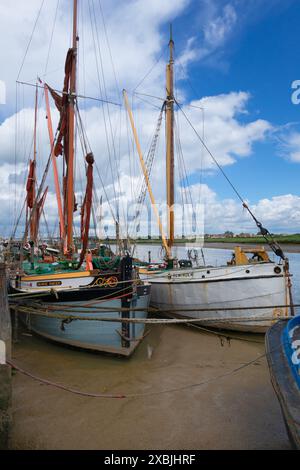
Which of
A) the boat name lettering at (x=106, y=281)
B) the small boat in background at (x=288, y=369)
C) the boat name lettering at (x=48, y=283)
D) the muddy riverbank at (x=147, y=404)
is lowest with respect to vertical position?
→ the muddy riverbank at (x=147, y=404)

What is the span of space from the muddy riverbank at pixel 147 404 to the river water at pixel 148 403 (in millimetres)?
19

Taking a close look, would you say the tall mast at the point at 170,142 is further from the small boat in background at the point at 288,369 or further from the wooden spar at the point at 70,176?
the small boat in background at the point at 288,369

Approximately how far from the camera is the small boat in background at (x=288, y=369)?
12.2 ft

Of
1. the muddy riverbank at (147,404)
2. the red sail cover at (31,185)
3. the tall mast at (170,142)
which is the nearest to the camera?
the muddy riverbank at (147,404)

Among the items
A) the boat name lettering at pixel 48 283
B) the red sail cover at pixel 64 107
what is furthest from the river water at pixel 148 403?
the red sail cover at pixel 64 107

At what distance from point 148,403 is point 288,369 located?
363cm

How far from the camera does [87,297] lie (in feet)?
30.4

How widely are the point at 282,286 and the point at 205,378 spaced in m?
5.11

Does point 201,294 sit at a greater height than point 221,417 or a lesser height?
greater

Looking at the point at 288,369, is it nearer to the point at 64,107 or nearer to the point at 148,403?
the point at 148,403

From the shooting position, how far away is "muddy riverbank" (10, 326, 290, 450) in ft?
18.2

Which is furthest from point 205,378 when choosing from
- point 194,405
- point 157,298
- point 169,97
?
point 169,97

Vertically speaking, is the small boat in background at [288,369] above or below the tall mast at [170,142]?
below
